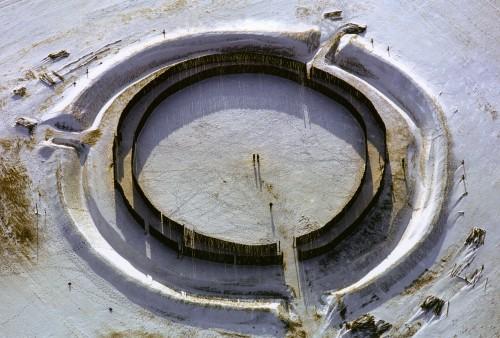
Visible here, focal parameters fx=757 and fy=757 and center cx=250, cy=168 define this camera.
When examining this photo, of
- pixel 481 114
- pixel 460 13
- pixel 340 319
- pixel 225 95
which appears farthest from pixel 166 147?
pixel 460 13

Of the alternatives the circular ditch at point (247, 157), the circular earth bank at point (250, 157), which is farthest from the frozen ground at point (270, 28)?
the circular earth bank at point (250, 157)

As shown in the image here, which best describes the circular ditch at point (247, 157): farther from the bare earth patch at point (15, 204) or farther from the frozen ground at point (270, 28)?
the bare earth patch at point (15, 204)

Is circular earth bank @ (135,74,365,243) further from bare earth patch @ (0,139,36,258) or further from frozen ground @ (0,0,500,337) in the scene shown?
bare earth patch @ (0,139,36,258)

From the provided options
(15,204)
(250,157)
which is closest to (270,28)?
(250,157)

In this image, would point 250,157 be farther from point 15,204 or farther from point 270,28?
point 15,204

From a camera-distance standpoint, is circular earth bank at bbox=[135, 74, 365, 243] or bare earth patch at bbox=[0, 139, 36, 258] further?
circular earth bank at bbox=[135, 74, 365, 243]

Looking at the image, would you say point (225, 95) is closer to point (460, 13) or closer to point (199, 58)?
point (199, 58)

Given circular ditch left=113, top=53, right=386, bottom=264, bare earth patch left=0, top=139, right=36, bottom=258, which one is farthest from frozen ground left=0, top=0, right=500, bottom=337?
circular ditch left=113, top=53, right=386, bottom=264
